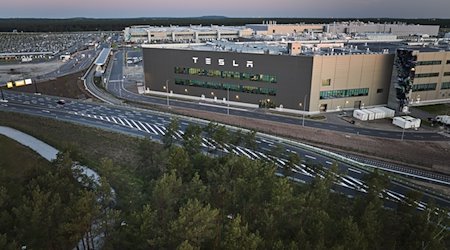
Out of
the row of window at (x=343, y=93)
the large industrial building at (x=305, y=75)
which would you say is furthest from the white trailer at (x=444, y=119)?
the row of window at (x=343, y=93)

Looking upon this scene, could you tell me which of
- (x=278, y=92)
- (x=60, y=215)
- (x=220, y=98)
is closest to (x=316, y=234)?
(x=60, y=215)

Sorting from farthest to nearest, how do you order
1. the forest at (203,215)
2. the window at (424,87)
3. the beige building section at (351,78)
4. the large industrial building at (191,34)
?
the large industrial building at (191,34)
the window at (424,87)
the beige building section at (351,78)
the forest at (203,215)

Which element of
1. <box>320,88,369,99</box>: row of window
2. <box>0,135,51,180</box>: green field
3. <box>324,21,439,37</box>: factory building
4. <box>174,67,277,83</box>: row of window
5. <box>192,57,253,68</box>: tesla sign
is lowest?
<box>0,135,51,180</box>: green field

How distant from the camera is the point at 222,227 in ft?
88.3

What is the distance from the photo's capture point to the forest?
23.7 m

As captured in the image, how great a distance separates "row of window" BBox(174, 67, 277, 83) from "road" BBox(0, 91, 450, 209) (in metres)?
18.2

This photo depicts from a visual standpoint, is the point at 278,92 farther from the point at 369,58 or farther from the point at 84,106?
the point at 84,106

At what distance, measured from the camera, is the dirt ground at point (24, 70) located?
11244 cm

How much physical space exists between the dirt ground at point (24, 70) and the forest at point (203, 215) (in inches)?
3716

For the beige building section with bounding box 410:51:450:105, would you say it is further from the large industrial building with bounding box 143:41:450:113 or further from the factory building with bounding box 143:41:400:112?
the factory building with bounding box 143:41:400:112

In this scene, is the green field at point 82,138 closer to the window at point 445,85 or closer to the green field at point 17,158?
the green field at point 17,158

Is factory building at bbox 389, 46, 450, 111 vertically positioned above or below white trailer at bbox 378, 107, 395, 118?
above

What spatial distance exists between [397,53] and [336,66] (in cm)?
1520

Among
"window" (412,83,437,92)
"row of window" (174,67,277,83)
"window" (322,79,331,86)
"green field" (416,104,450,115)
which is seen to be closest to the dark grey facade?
"row of window" (174,67,277,83)
